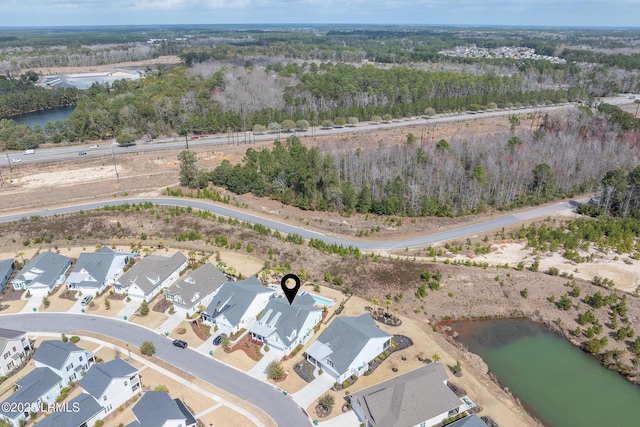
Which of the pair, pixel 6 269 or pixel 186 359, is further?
pixel 6 269

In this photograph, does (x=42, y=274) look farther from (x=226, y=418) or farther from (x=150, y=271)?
(x=226, y=418)

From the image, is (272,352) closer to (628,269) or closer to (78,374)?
(78,374)

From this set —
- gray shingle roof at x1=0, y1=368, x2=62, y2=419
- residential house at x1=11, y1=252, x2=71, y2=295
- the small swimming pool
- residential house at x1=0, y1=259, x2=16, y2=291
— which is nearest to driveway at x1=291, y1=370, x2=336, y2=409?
the small swimming pool

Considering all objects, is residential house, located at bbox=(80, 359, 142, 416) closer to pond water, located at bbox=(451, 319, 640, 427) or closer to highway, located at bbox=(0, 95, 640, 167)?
pond water, located at bbox=(451, 319, 640, 427)

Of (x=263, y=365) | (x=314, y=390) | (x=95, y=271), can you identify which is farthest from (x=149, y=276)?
(x=314, y=390)

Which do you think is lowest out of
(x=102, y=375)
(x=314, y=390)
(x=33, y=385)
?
(x=314, y=390)

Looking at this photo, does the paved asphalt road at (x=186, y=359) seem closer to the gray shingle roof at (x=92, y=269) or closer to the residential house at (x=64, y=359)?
the residential house at (x=64, y=359)
